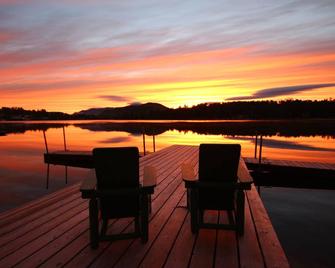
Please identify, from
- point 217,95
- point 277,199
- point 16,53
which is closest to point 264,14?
point 277,199

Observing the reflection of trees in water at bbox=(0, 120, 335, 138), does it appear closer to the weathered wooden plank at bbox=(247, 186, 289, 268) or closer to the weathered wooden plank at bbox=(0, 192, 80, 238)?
the weathered wooden plank at bbox=(0, 192, 80, 238)

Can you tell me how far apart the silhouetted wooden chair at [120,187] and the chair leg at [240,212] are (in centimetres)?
107

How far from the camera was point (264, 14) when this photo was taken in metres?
12.9

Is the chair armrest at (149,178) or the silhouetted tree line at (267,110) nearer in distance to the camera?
the chair armrest at (149,178)

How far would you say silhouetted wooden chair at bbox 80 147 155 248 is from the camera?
11.2 ft

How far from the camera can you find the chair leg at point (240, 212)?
141 inches

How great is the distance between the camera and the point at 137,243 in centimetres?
351

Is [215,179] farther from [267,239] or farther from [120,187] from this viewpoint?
[120,187]

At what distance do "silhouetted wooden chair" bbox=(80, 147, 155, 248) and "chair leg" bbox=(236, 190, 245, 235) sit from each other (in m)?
1.07

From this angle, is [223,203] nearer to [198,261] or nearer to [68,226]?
[198,261]

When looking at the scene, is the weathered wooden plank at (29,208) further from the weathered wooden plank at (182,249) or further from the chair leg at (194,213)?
the chair leg at (194,213)

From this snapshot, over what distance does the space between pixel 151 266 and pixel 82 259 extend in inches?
29.3

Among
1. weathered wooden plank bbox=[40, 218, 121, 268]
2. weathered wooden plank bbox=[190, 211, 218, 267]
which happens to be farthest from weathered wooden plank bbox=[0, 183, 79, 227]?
weathered wooden plank bbox=[190, 211, 218, 267]

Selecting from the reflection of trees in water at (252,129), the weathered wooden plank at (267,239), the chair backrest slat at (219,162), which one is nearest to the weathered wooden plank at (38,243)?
the chair backrest slat at (219,162)
